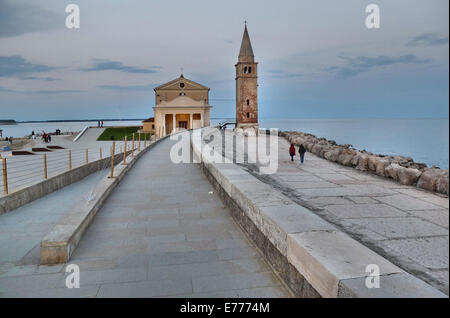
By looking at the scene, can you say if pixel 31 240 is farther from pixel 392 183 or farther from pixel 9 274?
pixel 392 183

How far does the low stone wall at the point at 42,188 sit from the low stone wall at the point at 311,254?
5.33m

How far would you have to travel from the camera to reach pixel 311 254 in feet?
8.41

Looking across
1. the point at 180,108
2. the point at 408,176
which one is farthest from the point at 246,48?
the point at 408,176

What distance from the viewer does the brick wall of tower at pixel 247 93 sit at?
52469mm

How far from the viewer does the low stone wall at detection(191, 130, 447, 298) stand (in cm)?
207

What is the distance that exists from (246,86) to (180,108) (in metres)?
10.8

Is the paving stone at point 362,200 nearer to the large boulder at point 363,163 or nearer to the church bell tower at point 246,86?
the large boulder at point 363,163

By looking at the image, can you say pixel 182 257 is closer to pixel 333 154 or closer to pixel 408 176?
pixel 408 176

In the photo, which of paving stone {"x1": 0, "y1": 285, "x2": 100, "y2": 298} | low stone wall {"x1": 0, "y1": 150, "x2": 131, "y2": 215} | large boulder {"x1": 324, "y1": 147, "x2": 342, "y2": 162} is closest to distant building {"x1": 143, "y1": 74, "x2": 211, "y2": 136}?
large boulder {"x1": 324, "y1": 147, "x2": 342, "y2": 162}

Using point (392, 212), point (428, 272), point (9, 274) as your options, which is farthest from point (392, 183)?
point (9, 274)

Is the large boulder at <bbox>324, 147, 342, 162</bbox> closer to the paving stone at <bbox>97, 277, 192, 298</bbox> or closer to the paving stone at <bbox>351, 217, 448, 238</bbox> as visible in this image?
the paving stone at <bbox>351, 217, 448, 238</bbox>

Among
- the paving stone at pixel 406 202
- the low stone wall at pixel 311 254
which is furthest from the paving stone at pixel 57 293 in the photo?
the paving stone at pixel 406 202

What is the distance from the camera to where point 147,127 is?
185 feet
